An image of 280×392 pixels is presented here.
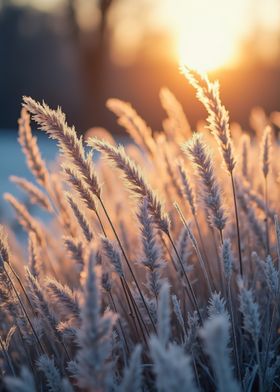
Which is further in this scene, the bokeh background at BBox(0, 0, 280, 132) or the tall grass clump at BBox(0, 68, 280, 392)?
the bokeh background at BBox(0, 0, 280, 132)

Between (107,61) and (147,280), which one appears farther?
(107,61)

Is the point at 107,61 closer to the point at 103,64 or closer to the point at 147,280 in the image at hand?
the point at 103,64

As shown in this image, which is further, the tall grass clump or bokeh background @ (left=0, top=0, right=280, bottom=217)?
bokeh background @ (left=0, top=0, right=280, bottom=217)

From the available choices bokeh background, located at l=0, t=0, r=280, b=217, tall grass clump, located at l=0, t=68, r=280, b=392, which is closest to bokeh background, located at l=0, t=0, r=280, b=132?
bokeh background, located at l=0, t=0, r=280, b=217

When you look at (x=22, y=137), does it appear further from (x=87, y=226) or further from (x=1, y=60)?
(x=1, y=60)

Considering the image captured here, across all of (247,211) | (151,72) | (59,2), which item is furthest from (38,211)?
(151,72)

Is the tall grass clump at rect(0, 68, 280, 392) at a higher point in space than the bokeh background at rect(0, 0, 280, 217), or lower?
lower

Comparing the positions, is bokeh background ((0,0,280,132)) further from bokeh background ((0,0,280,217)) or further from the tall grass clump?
the tall grass clump

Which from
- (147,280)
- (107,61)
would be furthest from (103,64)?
(147,280)
